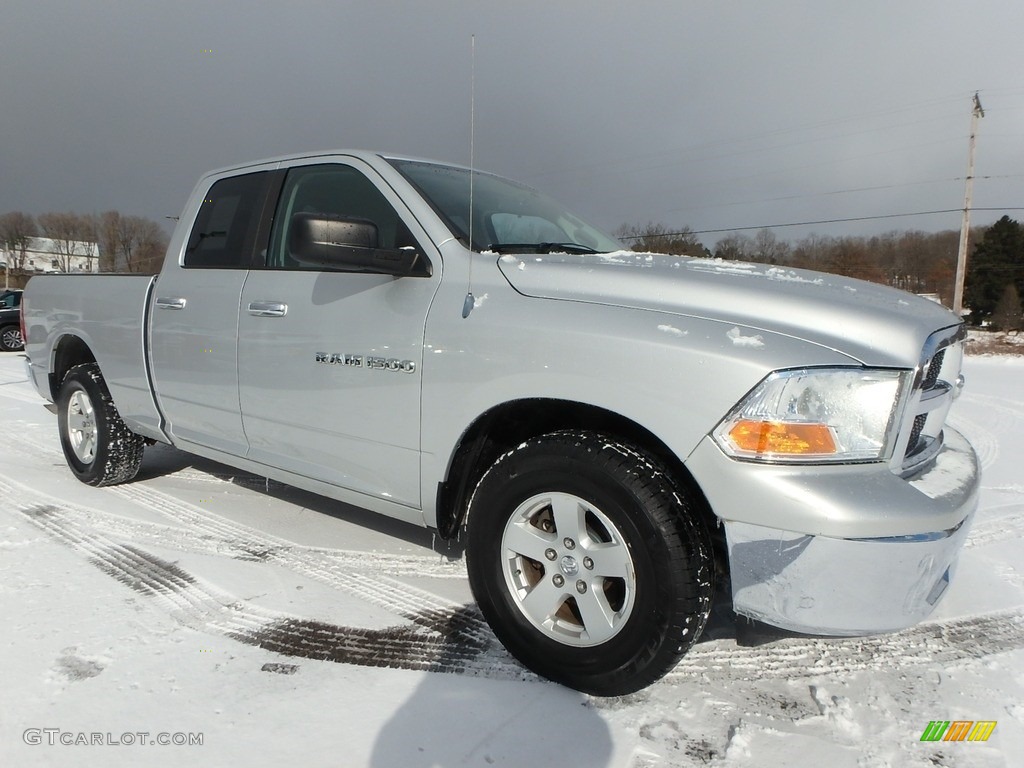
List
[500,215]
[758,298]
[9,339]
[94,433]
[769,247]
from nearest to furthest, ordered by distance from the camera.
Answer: [758,298] → [500,215] → [94,433] → [769,247] → [9,339]

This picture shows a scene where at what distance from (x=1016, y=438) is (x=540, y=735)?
635 cm

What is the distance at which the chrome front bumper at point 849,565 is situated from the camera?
1.83 metres

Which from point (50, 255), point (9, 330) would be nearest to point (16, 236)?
point (50, 255)

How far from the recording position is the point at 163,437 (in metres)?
4.01

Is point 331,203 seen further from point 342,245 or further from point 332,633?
point 332,633

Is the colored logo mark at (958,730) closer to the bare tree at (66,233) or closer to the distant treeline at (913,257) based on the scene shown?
the distant treeline at (913,257)

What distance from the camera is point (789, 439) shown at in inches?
73.9

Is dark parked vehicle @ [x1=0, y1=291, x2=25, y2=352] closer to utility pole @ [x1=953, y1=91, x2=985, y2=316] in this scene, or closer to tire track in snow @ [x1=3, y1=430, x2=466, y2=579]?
tire track in snow @ [x1=3, y1=430, x2=466, y2=579]

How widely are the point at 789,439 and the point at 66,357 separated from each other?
487cm

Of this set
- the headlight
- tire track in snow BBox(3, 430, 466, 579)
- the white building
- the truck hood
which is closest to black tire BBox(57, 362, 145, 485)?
tire track in snow BBox(3, 430, 466, 579)

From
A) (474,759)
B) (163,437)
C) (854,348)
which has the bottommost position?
(474,759)

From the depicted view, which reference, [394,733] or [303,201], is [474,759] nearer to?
[394,733]

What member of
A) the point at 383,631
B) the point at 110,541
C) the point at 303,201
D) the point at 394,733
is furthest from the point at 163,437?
the point at 394,733

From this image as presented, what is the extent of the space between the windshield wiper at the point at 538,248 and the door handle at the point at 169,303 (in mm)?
1911
